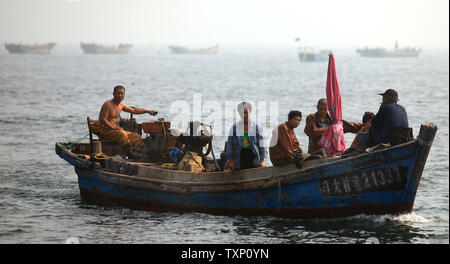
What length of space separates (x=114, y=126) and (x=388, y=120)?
19.0 ft

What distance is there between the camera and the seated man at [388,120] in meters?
11.9

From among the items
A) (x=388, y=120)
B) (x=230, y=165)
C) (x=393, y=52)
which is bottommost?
(x=230, y=165)

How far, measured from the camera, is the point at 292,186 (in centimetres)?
1227

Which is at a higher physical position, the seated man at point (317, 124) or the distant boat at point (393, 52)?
the distant boat at point (393, 52)

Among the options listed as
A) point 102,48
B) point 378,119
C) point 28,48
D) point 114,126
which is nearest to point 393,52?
point 102,48

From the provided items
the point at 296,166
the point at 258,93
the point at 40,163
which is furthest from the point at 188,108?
the point at 296,166

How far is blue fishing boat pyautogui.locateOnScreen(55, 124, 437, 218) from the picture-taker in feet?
38.5

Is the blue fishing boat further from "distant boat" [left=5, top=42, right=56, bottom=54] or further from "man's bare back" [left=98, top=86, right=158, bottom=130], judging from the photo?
"distant boat" [left=5, top=42, right=56, bottom=54]

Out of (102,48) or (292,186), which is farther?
(102,48)

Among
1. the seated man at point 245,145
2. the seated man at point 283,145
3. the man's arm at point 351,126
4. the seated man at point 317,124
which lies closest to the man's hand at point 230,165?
the seated man at point 245,145

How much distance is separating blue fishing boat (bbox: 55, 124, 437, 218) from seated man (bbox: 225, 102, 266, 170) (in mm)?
215

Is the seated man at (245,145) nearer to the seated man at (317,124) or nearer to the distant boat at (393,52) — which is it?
the seated man at (317,124)

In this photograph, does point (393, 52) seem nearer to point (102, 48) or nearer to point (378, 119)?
point (102, 48)

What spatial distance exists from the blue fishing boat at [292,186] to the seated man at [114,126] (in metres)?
0.77
